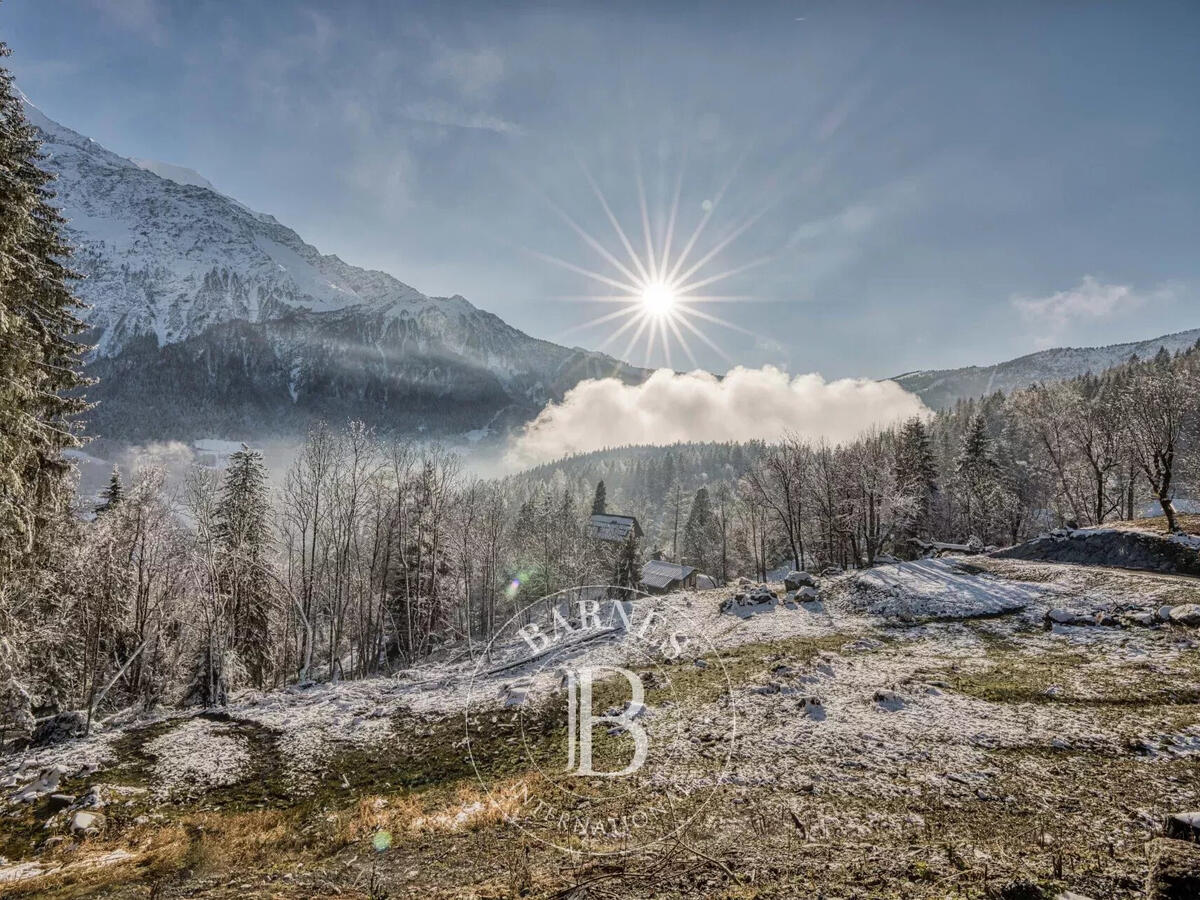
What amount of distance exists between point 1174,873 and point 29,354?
19.6 meters

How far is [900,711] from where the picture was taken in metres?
9.76

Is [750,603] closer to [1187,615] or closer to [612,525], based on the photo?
[1187,615]

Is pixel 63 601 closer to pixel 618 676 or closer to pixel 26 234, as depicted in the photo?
pixel 26 234

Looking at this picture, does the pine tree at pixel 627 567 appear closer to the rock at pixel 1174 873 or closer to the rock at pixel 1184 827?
the rock at pixel 1184 827

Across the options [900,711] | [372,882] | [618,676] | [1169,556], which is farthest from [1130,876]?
[1169,556]

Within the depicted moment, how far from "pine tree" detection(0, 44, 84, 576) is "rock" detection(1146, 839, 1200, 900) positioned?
18312mm

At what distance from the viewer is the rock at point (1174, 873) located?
12.6 ft

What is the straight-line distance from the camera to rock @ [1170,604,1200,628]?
13.6 metres

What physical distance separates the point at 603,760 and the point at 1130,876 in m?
6.89

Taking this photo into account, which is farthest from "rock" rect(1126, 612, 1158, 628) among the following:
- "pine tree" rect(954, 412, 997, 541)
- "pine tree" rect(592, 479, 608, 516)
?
"pine tree" rect(592, 479, 608, 516)

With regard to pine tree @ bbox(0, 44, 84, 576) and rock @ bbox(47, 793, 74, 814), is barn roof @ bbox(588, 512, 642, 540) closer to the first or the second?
pine tree @ bbox(0, 44, 84, 576)

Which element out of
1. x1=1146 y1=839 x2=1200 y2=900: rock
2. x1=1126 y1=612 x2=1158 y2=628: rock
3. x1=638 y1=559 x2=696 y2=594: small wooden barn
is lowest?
x1=638 y1=559 x2=696 y2=594: small wooden barn

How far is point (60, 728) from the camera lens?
13.5m

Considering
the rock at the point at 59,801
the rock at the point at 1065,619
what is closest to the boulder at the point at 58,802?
the rock at the point at 59,801
